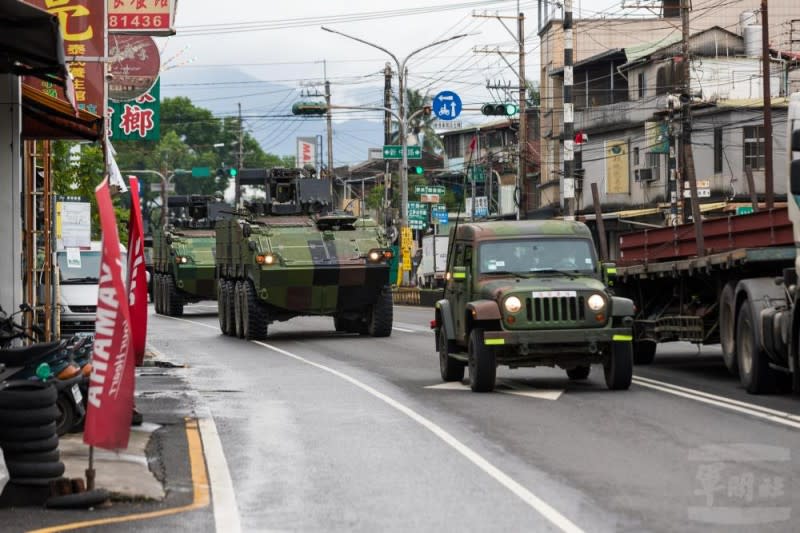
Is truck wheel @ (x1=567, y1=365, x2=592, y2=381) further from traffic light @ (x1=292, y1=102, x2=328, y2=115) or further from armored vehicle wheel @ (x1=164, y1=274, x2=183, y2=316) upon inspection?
traffic light @ (x1=292, y1=102, x2=328, y2=115)

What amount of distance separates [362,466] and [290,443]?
1.73 metres

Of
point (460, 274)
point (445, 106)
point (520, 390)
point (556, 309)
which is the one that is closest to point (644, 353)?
point (520, 390)

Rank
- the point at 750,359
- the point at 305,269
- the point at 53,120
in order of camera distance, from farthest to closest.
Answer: the point at 305,269 → the point at 750,359 → the point at 53,120

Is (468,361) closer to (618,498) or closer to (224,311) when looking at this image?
(618,498)

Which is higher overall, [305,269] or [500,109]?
[500,109]

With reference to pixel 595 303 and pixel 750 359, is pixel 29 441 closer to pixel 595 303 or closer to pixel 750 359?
pixel 595 303

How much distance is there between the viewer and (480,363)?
710 inches

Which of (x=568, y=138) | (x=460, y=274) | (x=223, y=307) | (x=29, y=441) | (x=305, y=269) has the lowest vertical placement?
(x=29, y=441)

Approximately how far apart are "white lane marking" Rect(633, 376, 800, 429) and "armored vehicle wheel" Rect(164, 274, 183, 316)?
25.9 m

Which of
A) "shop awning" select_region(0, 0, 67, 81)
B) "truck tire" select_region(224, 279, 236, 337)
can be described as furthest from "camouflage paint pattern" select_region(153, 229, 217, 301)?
"shop awning" select_region(0, 0, 67, 81)

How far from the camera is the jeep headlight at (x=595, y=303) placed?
17.9m

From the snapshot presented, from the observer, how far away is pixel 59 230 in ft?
87.2

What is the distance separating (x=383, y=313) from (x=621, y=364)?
13676mm

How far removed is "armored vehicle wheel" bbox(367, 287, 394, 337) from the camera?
31359 millimetres
